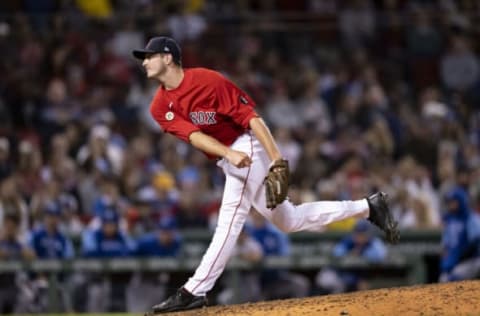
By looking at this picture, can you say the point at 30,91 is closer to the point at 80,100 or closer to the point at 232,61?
the point at 80,100

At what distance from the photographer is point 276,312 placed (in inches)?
302

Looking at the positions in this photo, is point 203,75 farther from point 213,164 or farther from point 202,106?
point 213,164

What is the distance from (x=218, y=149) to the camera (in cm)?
746

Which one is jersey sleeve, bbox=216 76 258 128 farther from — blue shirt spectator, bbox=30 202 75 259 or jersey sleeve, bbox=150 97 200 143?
blue shirt spectator, bbox=30 202 75 259

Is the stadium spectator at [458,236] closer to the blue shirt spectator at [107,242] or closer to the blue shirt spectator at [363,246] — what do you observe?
the blue shirt spectator at [363,246]

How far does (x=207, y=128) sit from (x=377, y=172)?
6700 mm

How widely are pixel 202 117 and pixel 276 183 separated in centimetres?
67

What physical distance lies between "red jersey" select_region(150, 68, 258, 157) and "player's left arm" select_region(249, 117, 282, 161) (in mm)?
61

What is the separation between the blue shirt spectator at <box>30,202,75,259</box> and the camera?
1248cm

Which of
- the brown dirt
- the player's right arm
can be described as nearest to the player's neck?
the player's right arm

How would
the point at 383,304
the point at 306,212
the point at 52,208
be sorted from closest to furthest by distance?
the point at 383,304 < the point at 306,212 < the point at 52,208

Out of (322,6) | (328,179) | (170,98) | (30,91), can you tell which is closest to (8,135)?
(30,91)

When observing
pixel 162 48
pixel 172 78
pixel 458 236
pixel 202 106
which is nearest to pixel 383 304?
pixel 202 106

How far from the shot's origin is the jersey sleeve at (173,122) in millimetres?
7676
